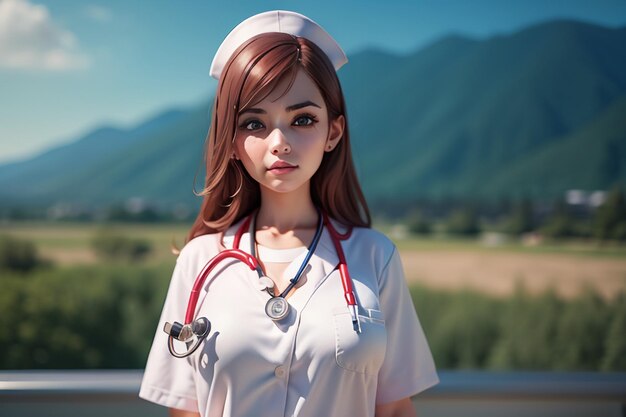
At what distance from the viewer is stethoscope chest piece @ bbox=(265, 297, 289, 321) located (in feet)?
4.17

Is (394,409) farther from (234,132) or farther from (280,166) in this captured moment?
(234,132)

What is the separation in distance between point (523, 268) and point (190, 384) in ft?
6.95

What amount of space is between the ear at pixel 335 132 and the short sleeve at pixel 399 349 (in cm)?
32

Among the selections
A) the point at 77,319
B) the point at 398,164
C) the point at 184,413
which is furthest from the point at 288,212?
the point at 398,164

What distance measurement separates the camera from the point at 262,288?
4.36 feet

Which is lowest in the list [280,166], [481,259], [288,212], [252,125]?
[481,259]

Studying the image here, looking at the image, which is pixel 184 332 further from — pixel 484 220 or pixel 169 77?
pixel 169 77

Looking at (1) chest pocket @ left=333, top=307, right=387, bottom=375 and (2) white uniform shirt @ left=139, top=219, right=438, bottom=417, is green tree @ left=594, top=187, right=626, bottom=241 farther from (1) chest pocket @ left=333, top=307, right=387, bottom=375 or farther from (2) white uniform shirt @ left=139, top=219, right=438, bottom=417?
(1) chest pocket @ left=333, top=307, right=387, bottom=375

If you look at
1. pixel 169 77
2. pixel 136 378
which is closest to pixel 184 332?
pixel 136 378

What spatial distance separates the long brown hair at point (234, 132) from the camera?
134cm

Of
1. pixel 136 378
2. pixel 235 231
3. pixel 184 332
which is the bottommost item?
pixel 136 378

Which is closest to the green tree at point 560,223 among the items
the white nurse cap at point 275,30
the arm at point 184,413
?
the white nurse cap at point 275,30

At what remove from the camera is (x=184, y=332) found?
49.8 inches

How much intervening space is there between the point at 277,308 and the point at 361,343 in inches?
7.7
